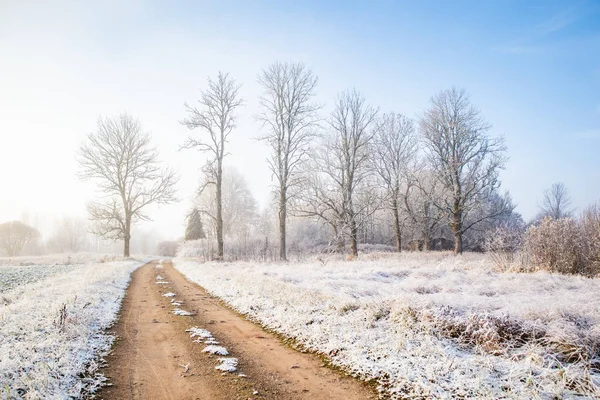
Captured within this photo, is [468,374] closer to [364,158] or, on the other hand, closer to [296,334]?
[296,334]

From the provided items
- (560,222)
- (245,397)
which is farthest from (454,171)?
(245,397)

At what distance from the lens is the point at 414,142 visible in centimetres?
2919

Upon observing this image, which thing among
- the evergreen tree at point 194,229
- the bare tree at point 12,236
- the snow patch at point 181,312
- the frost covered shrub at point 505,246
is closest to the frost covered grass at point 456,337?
the snow patch at point 181,312

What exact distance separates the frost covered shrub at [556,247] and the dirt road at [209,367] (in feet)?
39.7

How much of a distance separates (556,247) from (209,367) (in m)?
14.0

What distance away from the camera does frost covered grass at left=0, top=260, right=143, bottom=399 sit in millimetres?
4109

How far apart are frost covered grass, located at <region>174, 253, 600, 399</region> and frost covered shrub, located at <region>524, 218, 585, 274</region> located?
137 inches

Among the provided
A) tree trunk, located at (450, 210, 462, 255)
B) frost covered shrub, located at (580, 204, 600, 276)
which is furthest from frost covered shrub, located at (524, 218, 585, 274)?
tree trunk, located at (450, 210, 462, 255)

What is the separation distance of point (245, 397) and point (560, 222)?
47.0 feet

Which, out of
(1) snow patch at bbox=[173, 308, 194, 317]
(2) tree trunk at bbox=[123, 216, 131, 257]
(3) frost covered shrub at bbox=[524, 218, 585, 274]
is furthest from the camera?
(2) tree trunk at bbox=[123, 216, 131, 257]

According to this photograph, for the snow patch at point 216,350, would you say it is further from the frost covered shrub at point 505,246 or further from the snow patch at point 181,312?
the frost covered shrub at point 505,246

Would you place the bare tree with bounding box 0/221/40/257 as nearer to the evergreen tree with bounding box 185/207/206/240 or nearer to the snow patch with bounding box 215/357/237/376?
the evergreen tree with bounding box 185/207/206/240

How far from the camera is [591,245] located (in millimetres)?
11922

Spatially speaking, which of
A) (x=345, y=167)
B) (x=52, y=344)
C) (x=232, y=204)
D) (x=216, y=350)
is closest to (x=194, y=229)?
(x=232, y=204)
